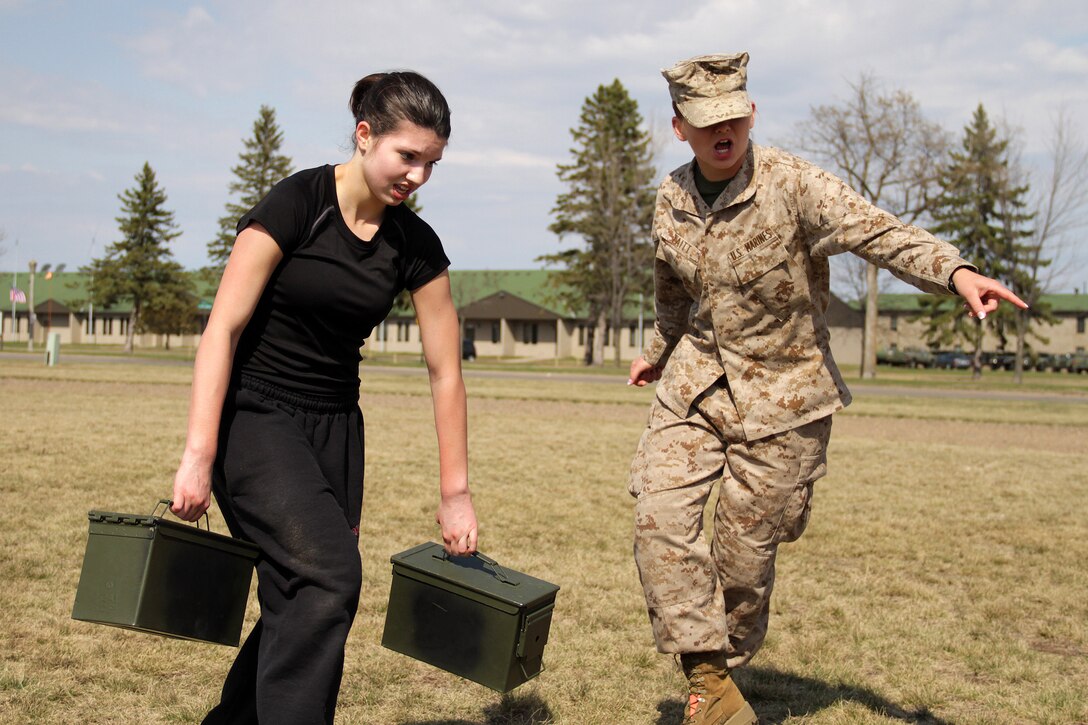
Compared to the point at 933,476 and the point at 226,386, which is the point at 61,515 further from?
the point at 933,476

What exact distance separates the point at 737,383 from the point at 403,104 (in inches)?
61.0

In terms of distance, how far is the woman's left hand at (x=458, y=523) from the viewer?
3.39 m

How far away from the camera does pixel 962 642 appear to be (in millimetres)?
5305

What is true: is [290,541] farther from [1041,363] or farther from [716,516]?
[1041,363]

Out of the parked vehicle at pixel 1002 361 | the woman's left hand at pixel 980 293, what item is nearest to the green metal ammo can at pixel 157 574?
the woman's left hand at pixel 980 293

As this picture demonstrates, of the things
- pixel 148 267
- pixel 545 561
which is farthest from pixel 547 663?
pixel 148 267

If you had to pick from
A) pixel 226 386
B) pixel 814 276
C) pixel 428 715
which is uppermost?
pixel 814 276

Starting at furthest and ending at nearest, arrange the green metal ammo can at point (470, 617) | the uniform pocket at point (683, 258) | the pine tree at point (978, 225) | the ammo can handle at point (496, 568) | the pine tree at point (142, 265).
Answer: the pine tree at point (142, 265) → the pine tree at point (978, 225) → the uniform pocket at point (683, 258) → the ammo can handle at point (496, 568) → the green metal ammo can at point (470, 617)

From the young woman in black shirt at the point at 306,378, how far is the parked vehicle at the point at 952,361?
264 ft

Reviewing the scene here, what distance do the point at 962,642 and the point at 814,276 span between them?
7.96 feet

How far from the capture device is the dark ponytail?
3025mm

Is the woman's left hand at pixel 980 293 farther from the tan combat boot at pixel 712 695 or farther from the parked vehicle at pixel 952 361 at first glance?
the parked vehicle at pixel 952 361

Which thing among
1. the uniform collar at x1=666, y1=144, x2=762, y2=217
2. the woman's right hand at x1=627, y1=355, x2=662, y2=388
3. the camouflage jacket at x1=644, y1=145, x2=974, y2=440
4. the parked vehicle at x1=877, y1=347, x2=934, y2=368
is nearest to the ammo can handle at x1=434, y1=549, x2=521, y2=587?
the camouflage jacket at x1=644, y1=145, x2=974, y2=440

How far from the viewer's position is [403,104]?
3021 millimetres
